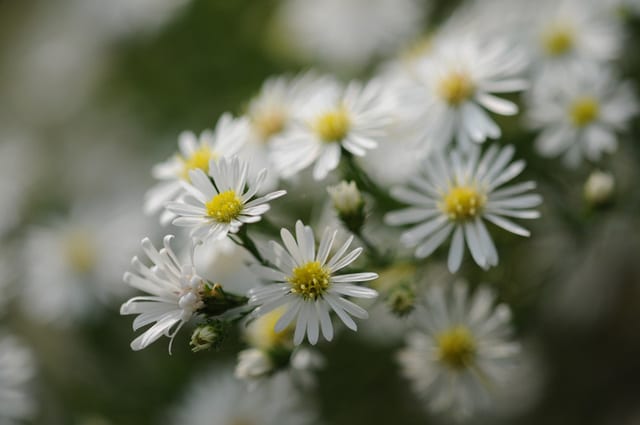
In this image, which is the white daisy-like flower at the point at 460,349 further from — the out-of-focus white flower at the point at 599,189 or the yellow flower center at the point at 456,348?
the out-of-focus white flower at the point at 599,189

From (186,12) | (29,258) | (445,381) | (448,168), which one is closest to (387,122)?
(448,168)

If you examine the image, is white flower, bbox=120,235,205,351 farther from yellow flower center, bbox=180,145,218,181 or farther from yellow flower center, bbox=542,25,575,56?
yellow flower center, bbox=542,25,575,56

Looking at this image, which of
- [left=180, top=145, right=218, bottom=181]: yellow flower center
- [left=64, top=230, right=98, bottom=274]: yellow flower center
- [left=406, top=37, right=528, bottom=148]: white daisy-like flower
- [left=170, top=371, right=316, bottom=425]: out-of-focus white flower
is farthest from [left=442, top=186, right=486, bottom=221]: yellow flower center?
[left=64, top=230, right=98, bottom=274]: yellow flower center

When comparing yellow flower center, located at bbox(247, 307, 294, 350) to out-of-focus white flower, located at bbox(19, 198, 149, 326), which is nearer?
yellow flower center, located at bbox(247, 307, 294, 350)

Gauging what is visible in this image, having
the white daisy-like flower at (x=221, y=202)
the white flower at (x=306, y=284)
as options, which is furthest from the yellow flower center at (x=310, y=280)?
the white daisy-like flower at (x=221, y=202)

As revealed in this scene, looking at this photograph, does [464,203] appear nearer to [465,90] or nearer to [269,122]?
[465,90]

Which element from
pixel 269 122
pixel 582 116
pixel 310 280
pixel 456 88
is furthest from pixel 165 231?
pixel 582 116
